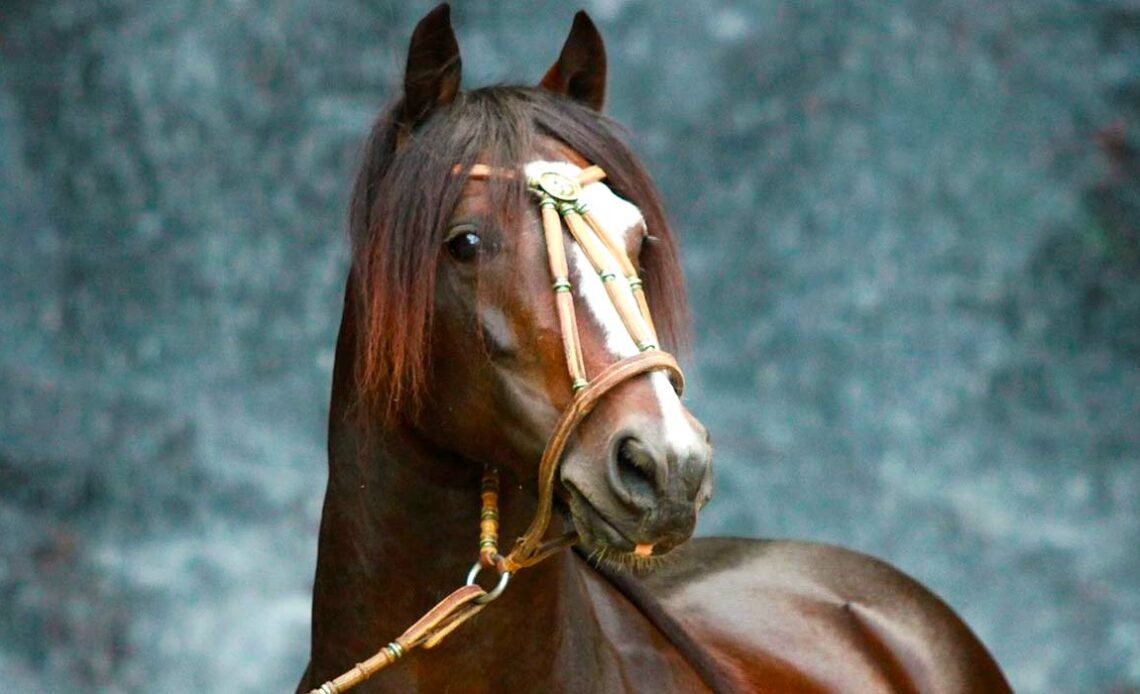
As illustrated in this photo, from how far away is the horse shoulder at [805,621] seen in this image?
9.59 feet

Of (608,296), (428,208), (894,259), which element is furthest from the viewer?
(894,259)

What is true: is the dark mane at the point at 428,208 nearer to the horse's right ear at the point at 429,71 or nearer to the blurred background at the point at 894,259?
the horse's right ear at the point at 429,71

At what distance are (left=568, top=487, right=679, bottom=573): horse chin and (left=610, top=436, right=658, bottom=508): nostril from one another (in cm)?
7

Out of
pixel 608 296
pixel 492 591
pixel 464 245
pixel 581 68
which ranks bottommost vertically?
pixel 492 591

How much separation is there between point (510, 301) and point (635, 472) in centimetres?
32

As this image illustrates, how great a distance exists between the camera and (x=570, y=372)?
2.04 metres

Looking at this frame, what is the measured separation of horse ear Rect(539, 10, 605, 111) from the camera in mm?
2551

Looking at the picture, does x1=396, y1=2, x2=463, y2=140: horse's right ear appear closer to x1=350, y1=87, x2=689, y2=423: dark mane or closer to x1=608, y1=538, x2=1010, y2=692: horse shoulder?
x1=350, y1=87, x2=689, y2=423: dark mane

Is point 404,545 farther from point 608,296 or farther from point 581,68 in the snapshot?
point 581,68

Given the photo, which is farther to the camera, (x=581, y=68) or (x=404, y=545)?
(x=581, y=68)

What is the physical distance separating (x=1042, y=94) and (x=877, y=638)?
2.29 metres

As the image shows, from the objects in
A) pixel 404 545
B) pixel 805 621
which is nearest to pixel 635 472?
pixel 404 545

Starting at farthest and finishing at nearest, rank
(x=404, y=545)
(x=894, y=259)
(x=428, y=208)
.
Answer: (x=894, y=259) < (x=404, y=545) < (x=428, y=208)

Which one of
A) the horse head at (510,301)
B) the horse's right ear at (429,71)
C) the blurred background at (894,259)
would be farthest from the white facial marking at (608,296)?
the blurred background at (894,259)
